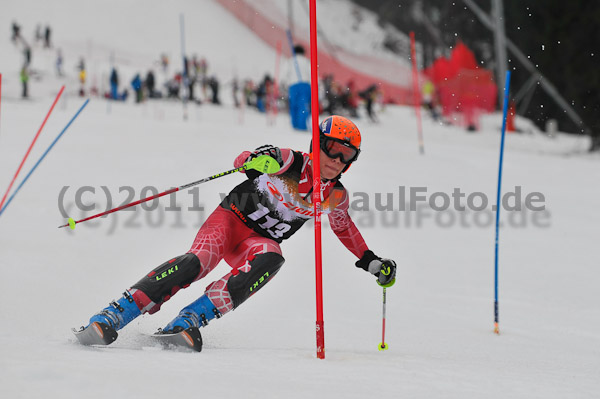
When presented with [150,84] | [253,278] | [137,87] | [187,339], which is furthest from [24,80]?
[187,339]

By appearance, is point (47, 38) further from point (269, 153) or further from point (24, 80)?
point (269, 153)

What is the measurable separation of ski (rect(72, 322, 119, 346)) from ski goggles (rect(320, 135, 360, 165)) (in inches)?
64.9

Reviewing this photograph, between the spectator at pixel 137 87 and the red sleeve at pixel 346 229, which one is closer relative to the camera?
the red sleeve at pixel 346 229

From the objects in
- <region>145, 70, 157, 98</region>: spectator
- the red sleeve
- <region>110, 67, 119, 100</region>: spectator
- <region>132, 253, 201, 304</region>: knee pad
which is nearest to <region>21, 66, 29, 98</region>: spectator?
<region>110, 67, 119, 100</region>: spectator

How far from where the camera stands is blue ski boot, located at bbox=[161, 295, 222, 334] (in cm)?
356

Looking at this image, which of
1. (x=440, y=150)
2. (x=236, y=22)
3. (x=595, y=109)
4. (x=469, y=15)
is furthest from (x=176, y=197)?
(x=236, y=22)

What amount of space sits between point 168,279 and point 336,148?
1.27 meters

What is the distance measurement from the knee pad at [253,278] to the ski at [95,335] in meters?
0.71

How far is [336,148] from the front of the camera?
4000 millimetres

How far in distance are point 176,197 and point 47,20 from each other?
97.8 ft

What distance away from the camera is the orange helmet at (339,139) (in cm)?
398

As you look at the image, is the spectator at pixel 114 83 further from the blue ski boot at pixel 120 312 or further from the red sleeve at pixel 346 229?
the blue ski boot at pixel 120 312

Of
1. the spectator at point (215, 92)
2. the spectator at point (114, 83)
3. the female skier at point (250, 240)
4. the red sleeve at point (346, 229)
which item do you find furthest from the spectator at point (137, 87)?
the red sleeve at point (346, 229)

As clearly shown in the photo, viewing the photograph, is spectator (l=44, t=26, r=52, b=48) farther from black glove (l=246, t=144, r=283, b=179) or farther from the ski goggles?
the ski goggles
